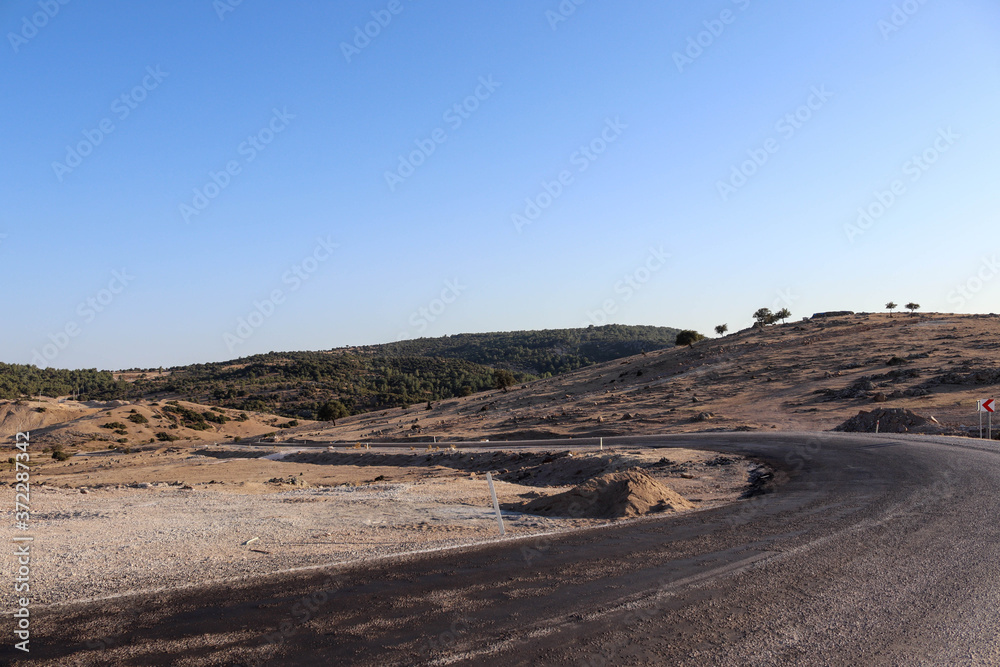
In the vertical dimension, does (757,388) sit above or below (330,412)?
above

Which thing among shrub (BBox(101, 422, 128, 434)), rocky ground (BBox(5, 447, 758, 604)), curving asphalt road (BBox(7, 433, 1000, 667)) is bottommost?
rocky ground (BBox(5, 447, 758, 604))

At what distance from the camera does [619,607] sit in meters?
6.70

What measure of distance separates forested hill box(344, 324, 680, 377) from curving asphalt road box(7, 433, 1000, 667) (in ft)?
375

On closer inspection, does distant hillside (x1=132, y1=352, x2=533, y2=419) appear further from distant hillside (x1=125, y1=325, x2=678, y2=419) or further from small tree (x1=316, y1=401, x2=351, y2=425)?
small tree (x1=316, y1=401, x2=351, y2=425)

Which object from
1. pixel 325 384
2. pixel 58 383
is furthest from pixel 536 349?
pixel 58 383

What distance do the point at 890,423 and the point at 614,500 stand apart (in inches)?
1014

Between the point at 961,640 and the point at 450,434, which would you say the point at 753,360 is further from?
the point at 961,640

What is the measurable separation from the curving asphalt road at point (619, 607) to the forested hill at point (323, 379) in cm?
7042

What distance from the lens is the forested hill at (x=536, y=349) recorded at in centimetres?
14512

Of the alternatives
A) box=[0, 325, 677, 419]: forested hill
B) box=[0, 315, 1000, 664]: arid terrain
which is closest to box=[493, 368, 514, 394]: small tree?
box=[0, 325, 677, 419]: forested hill

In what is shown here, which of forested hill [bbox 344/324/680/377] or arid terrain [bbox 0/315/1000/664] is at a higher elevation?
forested hill [bbox 344/324/680/377]

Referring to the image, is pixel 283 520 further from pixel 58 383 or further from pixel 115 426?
pixel 58 383

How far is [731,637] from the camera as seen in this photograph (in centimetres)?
587

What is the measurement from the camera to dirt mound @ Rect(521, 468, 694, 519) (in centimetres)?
1298
